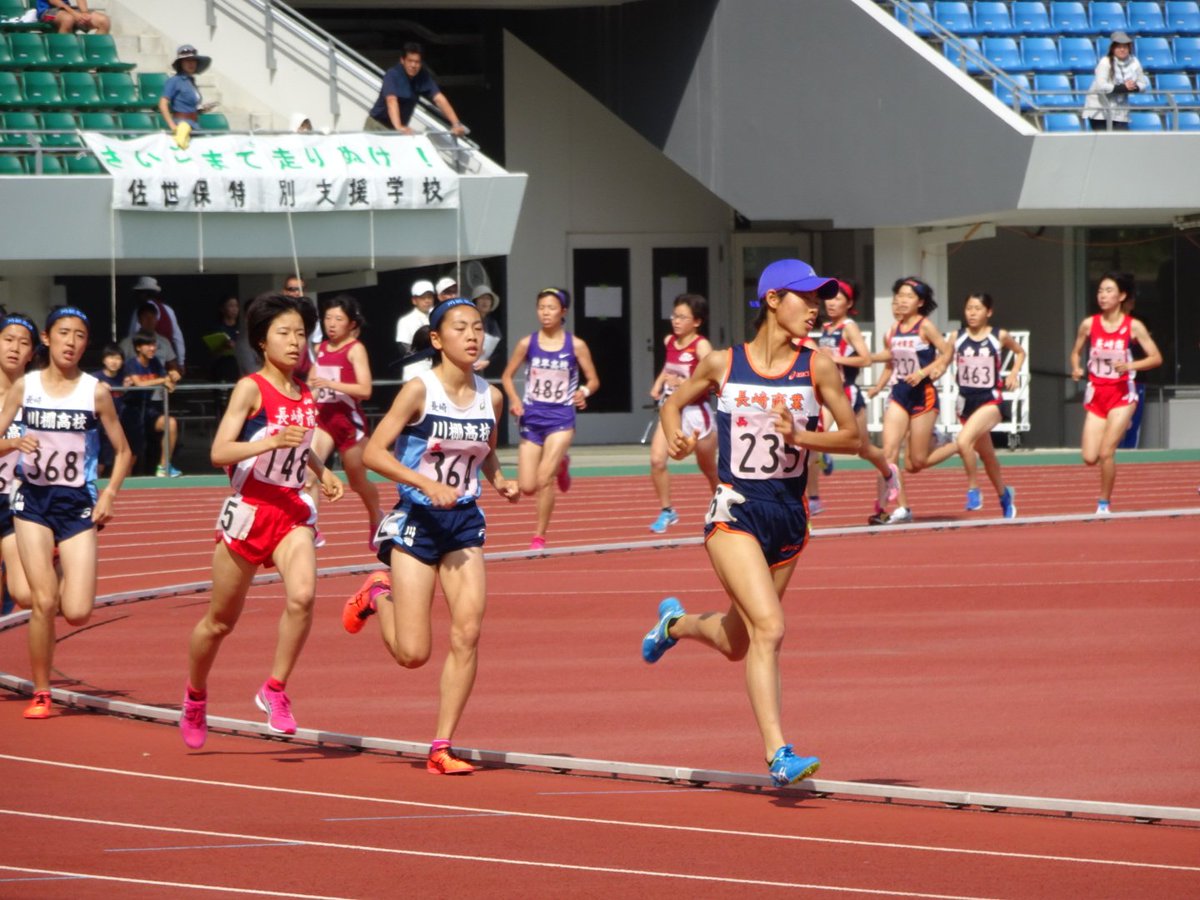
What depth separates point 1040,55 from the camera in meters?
26.7

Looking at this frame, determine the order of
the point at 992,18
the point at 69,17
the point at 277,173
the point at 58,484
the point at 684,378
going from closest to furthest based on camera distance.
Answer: the point at 58,484 < the point at 684,378 < the point at 277,173 < the point at 69,17 < the point at 992,18

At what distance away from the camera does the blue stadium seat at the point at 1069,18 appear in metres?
27.3

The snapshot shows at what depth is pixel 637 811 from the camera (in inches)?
284

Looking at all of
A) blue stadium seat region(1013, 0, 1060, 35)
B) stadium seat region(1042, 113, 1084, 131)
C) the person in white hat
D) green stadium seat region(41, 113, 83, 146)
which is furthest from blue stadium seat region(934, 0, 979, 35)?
green stadium seat region(41, 113, 83, 146)

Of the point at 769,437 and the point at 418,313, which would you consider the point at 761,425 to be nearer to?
the point at 769,437

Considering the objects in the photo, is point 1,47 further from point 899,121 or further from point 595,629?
point 595,629

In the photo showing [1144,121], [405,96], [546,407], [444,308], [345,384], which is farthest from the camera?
[1144,121]

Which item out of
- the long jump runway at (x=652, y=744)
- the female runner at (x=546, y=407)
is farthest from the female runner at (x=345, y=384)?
the female runner at (x=546, y=407)

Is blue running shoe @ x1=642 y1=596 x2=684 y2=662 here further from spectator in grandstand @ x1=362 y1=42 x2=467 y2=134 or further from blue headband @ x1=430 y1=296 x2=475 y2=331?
spectator in grandstand @ x1=362 y1=42 x2=467 y2=134

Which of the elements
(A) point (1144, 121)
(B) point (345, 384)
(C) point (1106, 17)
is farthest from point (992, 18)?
(B) point (345, 384)

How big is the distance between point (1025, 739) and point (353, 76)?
18768 mm

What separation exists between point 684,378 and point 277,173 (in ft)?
26.1

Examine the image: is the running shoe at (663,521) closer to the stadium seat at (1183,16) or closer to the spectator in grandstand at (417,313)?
the spectator in grandstand at (417,313)

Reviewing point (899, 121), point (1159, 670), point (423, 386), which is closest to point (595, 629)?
point (1159, 670)
